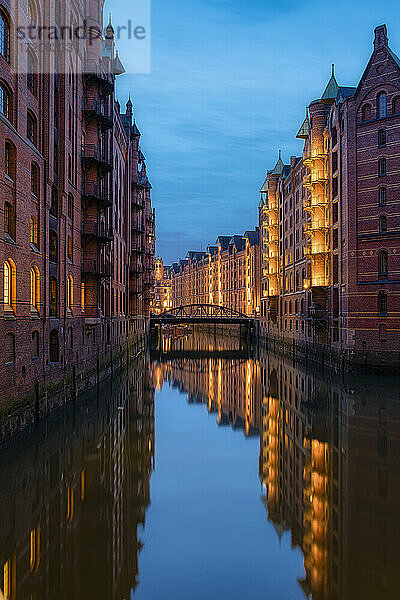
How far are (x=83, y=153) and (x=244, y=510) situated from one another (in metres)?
22.5

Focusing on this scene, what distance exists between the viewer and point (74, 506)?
12.5 metres

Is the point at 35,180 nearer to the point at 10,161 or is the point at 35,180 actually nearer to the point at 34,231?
the point at 34,231

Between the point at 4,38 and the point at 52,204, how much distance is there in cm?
765

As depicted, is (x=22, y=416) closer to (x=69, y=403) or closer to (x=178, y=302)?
(x=69, y=403)

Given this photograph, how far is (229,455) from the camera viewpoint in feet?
57.6

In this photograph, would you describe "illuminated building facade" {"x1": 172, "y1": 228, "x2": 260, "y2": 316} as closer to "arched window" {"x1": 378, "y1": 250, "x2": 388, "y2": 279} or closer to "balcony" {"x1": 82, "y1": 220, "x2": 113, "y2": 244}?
"arched window" {"x1": 378, "y1": 250, "x2": 388, "y2": 279}

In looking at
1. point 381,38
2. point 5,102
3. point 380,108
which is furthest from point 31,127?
point 381,38

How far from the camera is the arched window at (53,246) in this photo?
901 inches

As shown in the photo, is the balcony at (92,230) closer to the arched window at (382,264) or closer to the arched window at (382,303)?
the arched window at (382,264)

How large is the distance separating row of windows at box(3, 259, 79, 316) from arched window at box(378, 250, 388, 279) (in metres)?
19.7

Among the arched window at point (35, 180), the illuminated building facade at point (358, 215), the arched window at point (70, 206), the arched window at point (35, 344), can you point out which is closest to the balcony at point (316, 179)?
the illuminated building facade at point (358, 215)

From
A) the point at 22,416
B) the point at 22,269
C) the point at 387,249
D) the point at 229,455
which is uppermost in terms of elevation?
the point at 387,249

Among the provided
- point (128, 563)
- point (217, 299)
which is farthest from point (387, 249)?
point (217, 299)

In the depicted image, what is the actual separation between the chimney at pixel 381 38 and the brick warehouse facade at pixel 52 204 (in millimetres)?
18154
